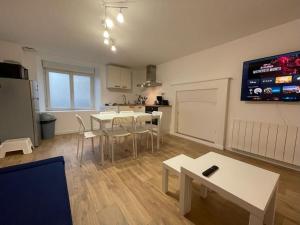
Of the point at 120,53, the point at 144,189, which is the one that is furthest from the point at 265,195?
the point at 120,53

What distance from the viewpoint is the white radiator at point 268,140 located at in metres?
2.23

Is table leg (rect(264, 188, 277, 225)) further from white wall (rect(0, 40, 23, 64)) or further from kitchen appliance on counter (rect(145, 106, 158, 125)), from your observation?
white wall (rect(0, 40, 23, 64))

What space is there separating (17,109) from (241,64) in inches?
186

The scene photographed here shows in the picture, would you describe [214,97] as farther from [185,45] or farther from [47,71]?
[47,71]


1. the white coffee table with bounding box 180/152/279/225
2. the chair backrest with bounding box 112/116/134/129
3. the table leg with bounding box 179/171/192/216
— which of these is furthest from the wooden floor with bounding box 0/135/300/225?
the chair backrest with bounding box 112/116/134/129

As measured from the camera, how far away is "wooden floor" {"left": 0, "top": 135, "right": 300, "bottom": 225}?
4.38ft

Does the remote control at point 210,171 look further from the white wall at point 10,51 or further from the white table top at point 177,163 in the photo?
the white wall at point 10,51

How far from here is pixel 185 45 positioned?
3.22m

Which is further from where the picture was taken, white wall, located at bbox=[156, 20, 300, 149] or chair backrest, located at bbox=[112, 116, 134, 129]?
chair backrest, located at bbox=[112, 116, 134, 129]

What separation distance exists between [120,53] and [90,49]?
0.76m

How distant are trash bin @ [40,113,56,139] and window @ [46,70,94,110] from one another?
0.84 meters

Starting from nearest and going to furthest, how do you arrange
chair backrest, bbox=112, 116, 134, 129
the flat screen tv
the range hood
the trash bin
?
the flat screen tv → chair backrest, bbox=112, 116, 134, 129 → the trash bin → the range hood

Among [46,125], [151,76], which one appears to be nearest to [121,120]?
[46,125]

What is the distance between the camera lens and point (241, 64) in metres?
2.83
